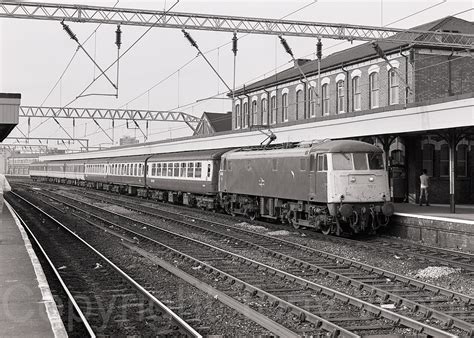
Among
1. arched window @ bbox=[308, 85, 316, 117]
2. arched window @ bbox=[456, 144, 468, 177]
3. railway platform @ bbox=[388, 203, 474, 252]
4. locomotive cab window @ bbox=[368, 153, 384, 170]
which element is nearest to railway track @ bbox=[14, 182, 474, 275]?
railway platform @ bbox=[388, 203, 474, 252]

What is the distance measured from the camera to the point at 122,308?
30.9ft

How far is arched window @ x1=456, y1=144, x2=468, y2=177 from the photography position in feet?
87.4

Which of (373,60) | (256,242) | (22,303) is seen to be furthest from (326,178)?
(373,60)

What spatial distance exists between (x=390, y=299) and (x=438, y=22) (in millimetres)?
27181

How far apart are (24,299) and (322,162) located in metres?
11.2

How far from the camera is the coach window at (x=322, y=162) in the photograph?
59.1 ft

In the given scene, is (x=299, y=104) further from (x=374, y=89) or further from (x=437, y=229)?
(x=437, y=229)

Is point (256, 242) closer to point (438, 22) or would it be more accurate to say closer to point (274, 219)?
point (274, 219)

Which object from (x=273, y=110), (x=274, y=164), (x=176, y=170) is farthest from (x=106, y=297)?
(x=273, y=110)

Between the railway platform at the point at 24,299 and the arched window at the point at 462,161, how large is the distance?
1950 centimetres

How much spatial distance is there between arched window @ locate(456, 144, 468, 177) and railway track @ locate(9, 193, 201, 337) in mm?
17491

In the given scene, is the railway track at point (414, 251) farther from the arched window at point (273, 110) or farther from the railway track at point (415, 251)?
the arched window at point (273, 110)

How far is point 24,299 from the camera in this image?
28.9 feet

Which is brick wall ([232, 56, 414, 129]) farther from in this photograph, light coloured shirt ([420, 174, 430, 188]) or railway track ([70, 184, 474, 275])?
railway track ([70, 184, 474, 275])
